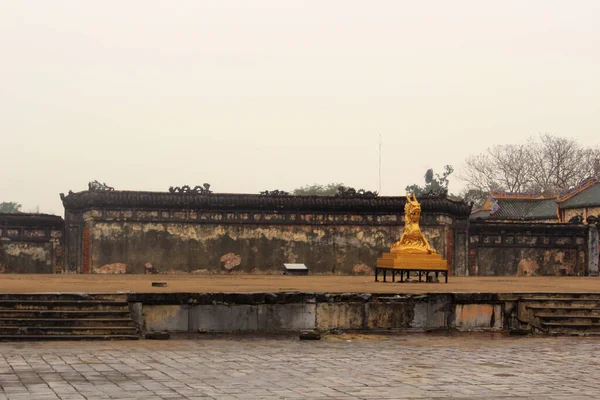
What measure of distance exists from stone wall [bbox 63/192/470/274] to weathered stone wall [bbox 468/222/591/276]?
690 millimetres

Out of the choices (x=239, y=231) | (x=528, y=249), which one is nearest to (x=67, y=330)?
(x=239, y=231)

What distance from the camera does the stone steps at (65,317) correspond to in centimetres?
1113

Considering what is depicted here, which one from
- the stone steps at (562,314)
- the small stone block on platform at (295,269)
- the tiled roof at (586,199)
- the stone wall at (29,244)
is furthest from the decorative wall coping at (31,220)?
the tiled roof at (586,199)

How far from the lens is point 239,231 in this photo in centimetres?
2730

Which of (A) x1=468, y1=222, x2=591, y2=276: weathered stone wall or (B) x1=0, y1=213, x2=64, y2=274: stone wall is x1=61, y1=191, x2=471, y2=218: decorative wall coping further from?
(A) x1=468, y1=222, x2=591, y2=276: weathered stone wall

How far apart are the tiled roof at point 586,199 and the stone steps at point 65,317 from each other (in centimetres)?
3355

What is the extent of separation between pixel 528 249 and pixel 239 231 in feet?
33.0

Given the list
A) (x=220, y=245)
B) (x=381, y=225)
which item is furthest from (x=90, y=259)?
(x=381, y=225)

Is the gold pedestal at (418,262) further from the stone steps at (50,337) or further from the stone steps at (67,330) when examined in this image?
the stone steps at (50,337)

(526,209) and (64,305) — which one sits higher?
(526,209)

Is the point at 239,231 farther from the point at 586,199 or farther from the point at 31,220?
the point at 586,199

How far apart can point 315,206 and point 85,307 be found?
1608 centimetres

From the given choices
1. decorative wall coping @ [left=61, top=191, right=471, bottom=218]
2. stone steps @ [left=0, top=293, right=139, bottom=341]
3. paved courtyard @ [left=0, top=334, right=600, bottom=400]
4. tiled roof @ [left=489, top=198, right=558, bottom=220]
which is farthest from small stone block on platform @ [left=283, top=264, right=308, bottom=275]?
tiled roof @ [left=489, top=198, right=558, bottom=220]

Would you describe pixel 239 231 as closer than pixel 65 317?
No
